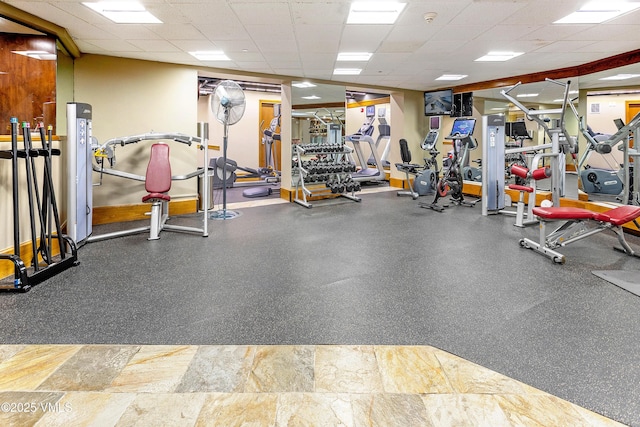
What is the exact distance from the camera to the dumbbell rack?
6.78 meters

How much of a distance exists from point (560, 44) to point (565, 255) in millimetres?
2871

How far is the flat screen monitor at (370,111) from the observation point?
1074 cm

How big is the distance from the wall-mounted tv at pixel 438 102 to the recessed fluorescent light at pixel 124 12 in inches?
255

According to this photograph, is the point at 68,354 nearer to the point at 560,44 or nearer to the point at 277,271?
the point at 277,271

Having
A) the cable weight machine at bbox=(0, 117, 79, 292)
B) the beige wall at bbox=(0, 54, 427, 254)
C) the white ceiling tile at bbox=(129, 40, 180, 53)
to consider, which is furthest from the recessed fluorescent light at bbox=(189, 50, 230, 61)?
the cable weight machine at bbox=(0, 117, 79, 292)

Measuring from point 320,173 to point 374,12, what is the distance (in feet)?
11.6

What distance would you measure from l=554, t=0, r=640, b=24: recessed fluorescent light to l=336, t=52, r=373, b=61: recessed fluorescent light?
2358 mm

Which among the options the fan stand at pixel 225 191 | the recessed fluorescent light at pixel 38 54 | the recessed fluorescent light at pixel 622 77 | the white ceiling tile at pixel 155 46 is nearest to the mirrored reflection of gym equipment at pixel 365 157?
the fan stand at pixel 225 191

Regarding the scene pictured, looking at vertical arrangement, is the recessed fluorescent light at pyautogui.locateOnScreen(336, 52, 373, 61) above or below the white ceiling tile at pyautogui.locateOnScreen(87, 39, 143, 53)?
above

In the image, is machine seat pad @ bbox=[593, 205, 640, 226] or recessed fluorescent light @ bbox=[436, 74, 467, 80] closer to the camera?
machine seat pad @ bbox=[593, 205, 640, 226]

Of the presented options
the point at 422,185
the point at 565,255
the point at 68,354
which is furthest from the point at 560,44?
the point at 68,354

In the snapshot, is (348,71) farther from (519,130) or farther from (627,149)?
(519,130)

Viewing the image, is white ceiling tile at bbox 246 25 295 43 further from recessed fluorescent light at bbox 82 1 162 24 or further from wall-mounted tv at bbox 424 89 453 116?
wall-mounted tv at bbox 424 89 453 116

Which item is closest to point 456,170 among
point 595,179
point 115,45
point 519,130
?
point 595,179
